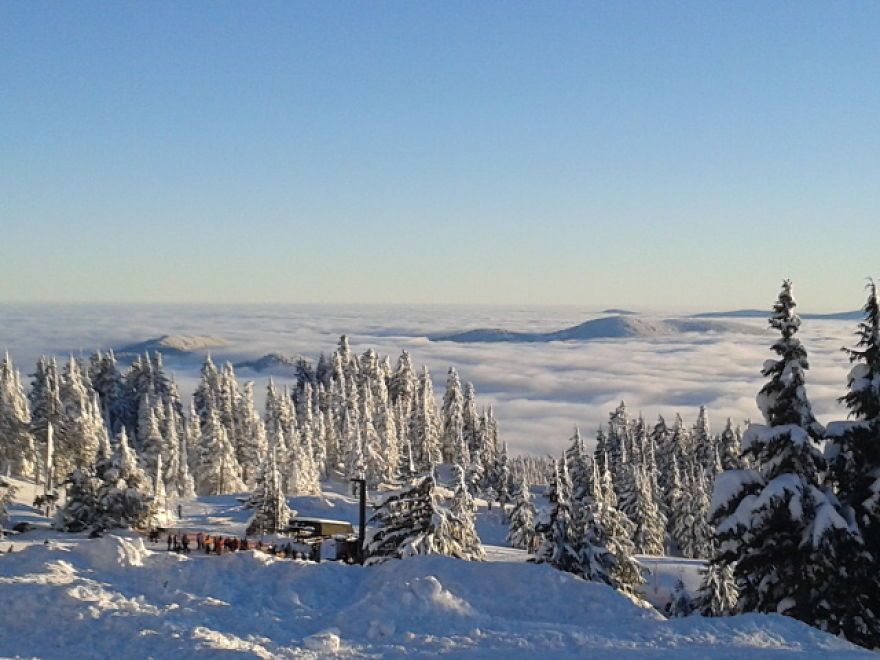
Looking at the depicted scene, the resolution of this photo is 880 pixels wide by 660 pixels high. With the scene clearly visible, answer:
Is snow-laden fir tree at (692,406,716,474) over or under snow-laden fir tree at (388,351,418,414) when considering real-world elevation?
under

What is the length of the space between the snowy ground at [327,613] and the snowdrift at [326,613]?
42 mm

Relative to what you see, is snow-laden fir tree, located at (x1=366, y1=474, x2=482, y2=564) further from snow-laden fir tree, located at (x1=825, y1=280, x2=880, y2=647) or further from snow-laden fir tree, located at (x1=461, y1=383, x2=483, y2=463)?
snow-laden fir tree, located at (x1=461, y1=383, x2=483, y2=463)

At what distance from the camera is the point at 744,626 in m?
19.2

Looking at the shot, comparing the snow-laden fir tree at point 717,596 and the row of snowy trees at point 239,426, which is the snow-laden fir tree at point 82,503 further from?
the snow-laden fir tree at point 717,596

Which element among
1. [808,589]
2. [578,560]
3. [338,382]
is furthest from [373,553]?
[338,382]

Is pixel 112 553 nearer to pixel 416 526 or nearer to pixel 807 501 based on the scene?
pixel 416 526

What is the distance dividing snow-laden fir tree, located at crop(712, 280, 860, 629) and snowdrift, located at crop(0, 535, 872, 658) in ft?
9.08

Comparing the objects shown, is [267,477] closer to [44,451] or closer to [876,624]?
[44,451]

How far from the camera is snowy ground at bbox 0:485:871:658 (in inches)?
699

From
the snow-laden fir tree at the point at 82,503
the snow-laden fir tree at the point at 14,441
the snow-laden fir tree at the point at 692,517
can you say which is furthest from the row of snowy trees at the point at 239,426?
the snow-laden fir tree at the point at 692,517

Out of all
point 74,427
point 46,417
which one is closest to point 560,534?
point 74,427

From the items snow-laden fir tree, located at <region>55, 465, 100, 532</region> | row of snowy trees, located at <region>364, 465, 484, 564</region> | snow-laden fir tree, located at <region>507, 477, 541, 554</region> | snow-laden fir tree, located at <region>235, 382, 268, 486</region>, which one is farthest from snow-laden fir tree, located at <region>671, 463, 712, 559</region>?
snow-laden fir tree, located at <region>55, 465, 100, 532</region>

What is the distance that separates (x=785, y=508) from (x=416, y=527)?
52.1 feet

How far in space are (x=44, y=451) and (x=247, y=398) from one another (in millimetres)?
27799
